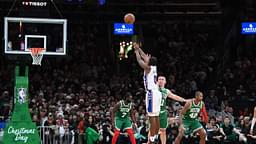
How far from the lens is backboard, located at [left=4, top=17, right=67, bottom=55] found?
18.1 m

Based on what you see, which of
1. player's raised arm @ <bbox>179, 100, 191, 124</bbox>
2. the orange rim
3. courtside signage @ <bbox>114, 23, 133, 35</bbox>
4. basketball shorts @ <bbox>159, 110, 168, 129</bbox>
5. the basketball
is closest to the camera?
the basketball

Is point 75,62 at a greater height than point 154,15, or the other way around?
point 154,15

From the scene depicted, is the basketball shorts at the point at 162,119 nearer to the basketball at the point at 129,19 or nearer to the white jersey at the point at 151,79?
the white jersey at the point at 151,79

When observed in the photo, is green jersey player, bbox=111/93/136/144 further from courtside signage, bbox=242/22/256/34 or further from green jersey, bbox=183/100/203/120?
courtside signage, bbox=242/22/256/34

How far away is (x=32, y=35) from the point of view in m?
18.3

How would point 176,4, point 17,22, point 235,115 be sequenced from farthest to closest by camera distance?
1. point 176,4
2. point 235,115
3. point 17,22

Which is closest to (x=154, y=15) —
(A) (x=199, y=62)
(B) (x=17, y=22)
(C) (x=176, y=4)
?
(C) (x=176, y=4)

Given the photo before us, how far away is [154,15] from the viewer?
3062 centimetres

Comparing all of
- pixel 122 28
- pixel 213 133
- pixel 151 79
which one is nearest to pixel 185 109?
pixel 151 79

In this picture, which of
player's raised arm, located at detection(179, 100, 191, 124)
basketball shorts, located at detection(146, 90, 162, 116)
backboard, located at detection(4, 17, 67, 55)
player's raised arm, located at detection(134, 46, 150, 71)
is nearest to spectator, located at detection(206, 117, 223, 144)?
player's raised arm, located at detection(179, 100, 191, 124)

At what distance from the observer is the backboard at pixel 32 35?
1814cm

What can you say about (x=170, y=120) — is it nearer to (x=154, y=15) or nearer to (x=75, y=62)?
(x=75, y=62)

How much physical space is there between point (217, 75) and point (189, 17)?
399 cm

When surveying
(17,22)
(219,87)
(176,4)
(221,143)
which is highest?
(176,4)
